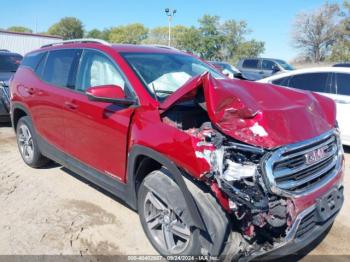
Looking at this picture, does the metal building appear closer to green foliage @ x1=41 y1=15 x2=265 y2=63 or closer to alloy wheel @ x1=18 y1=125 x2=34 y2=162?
green foliage @ x1=41 y1=15 x2=265 y2=63

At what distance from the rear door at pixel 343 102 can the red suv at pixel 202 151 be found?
3.53 metres

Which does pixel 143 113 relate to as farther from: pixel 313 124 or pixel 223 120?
pixel 313 124

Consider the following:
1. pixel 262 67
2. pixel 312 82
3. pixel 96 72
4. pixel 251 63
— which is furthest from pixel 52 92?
pixel 251 63

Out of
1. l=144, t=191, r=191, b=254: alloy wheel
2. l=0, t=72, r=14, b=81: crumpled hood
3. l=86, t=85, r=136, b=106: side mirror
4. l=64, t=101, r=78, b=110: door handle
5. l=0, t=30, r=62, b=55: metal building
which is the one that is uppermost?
l=0, t=30, r=62, b=55: metal building

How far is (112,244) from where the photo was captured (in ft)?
11.7

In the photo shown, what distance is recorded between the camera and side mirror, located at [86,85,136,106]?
3.31 m

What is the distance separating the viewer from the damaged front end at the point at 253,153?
251 cm

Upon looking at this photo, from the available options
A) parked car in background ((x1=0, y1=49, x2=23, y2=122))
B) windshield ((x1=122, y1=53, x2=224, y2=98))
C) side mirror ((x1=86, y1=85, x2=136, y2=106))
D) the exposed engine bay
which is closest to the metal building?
parked car in background ((x1=0, y1=49, x2=23, y2=122))

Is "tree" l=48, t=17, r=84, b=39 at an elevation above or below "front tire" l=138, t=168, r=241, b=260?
above

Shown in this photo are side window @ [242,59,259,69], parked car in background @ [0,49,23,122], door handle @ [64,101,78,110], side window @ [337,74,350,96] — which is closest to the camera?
door handle @ [64,101,78,110]

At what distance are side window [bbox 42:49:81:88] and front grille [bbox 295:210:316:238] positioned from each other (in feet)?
9.73

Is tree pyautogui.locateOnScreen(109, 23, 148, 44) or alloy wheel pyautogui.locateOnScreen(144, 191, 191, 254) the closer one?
alloy wheel pyautogui.locateOnScreen(144, 191, 191, 254)

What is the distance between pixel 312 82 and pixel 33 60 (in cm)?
513

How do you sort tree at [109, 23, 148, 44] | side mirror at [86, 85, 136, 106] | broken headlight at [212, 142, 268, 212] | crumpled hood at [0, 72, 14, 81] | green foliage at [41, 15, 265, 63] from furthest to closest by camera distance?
tree at [109, 23, 148, 44] → green foliage at [41, 15, 265, 63] → crumpled hood at [0, 72, 14, 81] → side mirror at [86, 85, 136, 106] → broken headlight at [212, 142, 268, 212]
